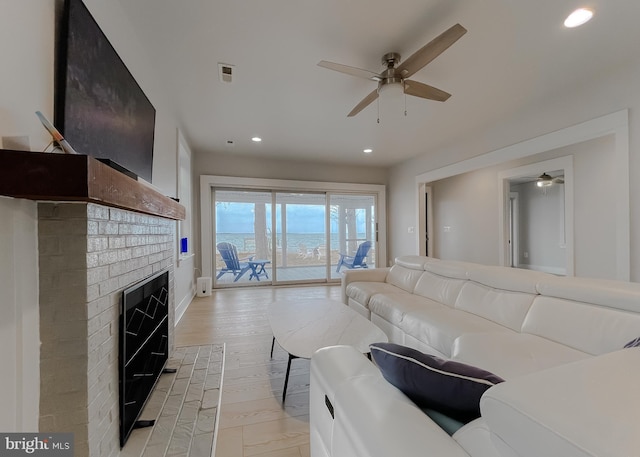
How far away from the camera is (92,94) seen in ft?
4.14

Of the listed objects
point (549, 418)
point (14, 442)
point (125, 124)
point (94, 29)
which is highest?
point (94, 29)

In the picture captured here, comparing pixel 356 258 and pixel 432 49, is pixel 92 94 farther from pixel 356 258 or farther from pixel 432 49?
pixel 356 258

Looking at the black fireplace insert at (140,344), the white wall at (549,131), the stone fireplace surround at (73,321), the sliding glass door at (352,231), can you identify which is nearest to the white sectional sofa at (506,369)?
the stone fireplace surround at (73,321)

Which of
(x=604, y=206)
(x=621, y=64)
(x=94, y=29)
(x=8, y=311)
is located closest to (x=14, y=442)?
(x=8, y=311)

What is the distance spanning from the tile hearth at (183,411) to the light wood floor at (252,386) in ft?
0.25

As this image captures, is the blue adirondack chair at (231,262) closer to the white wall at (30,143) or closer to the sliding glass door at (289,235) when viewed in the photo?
the sliding glass door at (289,235)

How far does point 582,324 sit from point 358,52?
93.3 inches

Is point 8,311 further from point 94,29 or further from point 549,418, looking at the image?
point 549,418

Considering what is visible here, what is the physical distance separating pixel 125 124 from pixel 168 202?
1.71 ft

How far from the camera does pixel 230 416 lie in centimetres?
163

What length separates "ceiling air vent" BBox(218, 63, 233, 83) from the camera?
2.33 meters

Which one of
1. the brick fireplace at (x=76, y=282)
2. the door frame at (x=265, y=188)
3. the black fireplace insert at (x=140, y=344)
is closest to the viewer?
the brick fireplace at (x=76, y=282)

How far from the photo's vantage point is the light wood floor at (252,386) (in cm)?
143

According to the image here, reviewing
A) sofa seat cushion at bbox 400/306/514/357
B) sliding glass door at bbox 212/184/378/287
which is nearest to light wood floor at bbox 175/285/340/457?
sofa seat cushion at bbox 400/306/514/357
